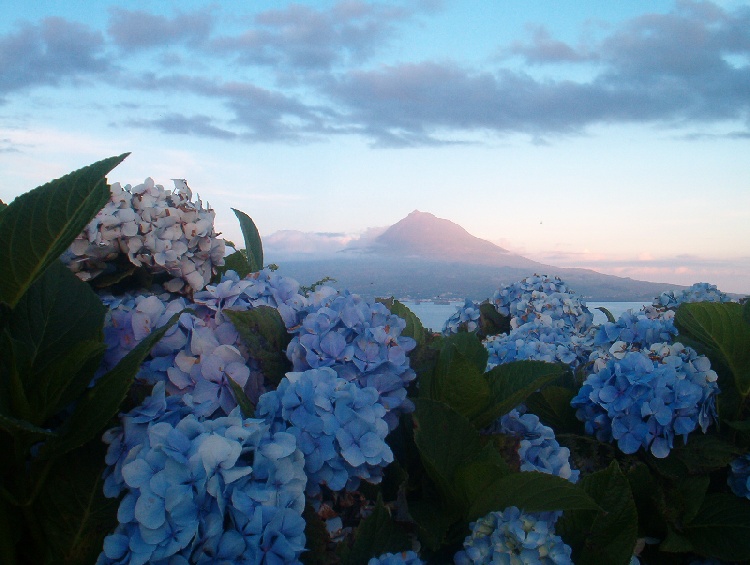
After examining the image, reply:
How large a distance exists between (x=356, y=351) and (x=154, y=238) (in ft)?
2.80

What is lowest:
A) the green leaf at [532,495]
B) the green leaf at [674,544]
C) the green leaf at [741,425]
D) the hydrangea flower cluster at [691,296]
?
the green leaf at [674,544]

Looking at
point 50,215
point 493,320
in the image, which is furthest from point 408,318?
point 493,320

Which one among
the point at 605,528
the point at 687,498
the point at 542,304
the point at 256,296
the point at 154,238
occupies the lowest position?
the point at 687,498

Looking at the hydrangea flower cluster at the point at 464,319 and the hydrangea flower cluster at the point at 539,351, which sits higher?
the hydrangea flower cluster at the point at 539,351

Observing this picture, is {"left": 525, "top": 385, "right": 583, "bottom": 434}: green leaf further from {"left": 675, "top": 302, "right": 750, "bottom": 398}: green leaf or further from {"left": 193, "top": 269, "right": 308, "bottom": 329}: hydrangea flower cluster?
{"left": 193, "top": 269, "right": 308, "bottom": 329}: hydrangea flower cluster

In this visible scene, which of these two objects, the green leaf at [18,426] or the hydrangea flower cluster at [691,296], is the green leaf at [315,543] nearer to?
the green leaf at [18,426]

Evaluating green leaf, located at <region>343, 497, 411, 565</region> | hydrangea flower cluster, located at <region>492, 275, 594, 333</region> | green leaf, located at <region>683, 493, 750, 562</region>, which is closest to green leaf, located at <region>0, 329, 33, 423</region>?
green leaf, located at <region>343, 497, 411, 565</region>

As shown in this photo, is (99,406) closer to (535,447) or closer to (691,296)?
(535,447)

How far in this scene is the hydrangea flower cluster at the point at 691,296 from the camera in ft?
14.6

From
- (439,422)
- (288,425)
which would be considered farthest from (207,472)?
(439,422)

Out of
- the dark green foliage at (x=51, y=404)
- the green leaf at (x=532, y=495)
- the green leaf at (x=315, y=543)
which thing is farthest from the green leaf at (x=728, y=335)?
the dark green foliage at (x=51, y=404)

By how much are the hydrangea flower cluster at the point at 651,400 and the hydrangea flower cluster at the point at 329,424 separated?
110 centimetres

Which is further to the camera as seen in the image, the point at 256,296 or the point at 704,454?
the point at 704,454

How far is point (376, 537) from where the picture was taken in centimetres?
130
